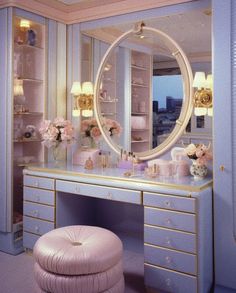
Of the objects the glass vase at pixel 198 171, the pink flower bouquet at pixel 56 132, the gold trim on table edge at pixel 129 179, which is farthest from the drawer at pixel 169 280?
the pink flower bouquet at pixel 56 132

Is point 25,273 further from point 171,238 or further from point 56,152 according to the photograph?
point 171,238

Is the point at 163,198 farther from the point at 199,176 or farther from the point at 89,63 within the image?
the point at 89,63

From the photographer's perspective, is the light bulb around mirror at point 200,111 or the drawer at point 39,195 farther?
the drawer at point 39,195

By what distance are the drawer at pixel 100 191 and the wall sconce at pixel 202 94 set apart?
0.85 meters

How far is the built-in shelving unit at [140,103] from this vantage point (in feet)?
10.3

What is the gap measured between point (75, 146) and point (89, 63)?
0.87 m

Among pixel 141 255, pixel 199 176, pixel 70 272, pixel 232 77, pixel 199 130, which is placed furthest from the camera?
pixel 141 255

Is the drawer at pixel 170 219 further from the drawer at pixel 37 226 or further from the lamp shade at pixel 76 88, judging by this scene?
the lamp shade at pixel 76 88

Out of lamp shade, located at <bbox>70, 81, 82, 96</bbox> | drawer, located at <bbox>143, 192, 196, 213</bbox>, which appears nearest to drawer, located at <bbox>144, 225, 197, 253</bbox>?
drawer, located at <bbox>143, 192, 196, 213</bbox>

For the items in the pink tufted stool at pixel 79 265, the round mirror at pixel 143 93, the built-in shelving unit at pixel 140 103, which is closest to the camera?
the pink tufted stool at pixel 79 265

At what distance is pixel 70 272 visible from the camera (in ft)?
7.14

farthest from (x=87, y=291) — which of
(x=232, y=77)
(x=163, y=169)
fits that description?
(x=232, y=77)

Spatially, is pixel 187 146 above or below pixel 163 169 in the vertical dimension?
above

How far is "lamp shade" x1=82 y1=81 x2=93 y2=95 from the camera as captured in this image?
3523 mm
